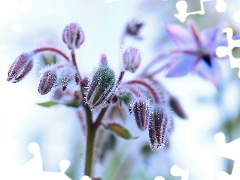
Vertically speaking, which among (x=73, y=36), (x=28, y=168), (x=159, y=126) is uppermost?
(x=73, y=36)

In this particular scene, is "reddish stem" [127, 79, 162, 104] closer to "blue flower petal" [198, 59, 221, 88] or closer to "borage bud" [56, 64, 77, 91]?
"borage bud" [56, 64, 77, 91]

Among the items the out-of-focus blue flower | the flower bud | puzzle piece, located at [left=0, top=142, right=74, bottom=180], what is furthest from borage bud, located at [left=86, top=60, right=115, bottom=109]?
the out-of-focus blue flower

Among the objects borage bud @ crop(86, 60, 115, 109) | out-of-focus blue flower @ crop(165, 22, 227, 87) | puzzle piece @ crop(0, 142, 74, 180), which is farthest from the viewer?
out-of-focus blue flower @ crop(165, 22, 227, 87)

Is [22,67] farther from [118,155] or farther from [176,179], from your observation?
[176,179]

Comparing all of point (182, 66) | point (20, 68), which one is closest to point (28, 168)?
point (20, 68)

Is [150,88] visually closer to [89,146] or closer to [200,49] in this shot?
[89,146]

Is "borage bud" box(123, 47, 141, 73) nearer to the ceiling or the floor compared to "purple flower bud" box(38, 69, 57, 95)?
nearer to the ceiling
